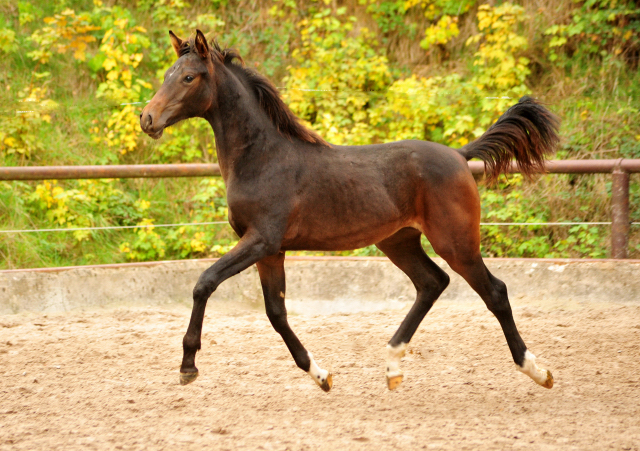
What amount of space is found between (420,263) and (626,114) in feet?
16.2

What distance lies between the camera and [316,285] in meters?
5.48

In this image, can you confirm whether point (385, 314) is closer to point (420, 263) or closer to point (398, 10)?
point (420, 263)

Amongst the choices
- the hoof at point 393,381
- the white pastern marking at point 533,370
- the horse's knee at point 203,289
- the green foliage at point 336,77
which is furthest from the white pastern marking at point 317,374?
the green foliage at point 336,77

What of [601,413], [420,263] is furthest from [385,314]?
[601,413]

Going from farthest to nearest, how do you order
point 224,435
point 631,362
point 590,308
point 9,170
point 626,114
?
point 626,114 < point 9,170 < point 590,308 < point 631,362 < point 224,435

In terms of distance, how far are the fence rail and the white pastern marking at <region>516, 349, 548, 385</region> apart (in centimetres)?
187

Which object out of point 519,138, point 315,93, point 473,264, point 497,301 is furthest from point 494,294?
point 315,93

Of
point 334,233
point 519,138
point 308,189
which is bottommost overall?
point 334,233

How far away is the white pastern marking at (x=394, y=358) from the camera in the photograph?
3.49m

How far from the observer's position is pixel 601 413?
3066mm

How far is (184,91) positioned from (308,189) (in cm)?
83

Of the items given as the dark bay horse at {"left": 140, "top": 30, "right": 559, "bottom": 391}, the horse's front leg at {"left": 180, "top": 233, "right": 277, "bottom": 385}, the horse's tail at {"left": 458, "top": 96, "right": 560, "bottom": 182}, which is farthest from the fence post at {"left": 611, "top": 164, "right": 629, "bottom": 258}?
the horse's front leg at {"left": 180, "top": 233, "right": 277, "bottom": 385}

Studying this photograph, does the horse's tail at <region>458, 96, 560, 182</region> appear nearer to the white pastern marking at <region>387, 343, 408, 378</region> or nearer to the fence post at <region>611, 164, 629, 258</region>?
the white pastern marking at <region>387, 343, 408, 378</region>

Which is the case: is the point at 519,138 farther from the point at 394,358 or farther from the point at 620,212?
the point at 620,212
